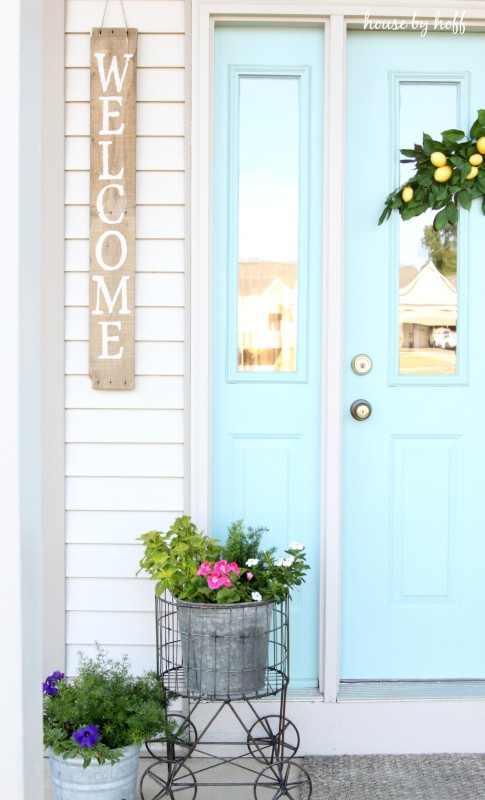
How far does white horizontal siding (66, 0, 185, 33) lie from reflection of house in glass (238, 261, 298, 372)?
77 cm

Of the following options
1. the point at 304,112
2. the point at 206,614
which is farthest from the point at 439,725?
the point at 304,112

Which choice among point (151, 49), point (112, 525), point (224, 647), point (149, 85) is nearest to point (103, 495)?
point (112, 525)

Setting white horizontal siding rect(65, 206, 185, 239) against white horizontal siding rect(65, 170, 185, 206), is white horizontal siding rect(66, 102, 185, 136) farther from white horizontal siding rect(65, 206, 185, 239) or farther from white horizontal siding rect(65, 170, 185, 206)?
white horizontal siding rect(65, 206, 185, 239)

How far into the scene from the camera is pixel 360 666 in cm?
280

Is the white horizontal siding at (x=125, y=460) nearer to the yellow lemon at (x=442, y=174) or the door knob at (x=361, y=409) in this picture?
the door knob at (x=361, y=409)

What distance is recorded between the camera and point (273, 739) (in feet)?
8.44

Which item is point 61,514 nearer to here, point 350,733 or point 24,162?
point 350,733

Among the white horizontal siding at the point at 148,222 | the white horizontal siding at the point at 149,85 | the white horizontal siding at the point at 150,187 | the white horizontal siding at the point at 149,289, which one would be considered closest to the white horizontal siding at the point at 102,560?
the white horizontal siding at the point at 149,289

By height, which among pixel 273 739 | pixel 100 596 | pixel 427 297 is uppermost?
pixel 427 297

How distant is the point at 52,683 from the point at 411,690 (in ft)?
3.71

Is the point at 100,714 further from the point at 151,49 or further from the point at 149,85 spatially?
the point at 151,49

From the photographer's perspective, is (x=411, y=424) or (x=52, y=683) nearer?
(x=52, y=683)

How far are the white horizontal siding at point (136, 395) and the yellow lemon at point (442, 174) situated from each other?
1.03 meters

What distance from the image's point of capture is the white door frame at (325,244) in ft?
8.64
